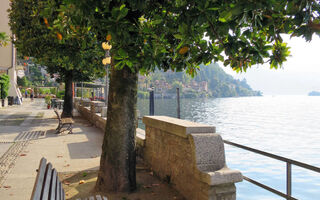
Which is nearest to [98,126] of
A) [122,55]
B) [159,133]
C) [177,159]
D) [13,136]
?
[13,136]

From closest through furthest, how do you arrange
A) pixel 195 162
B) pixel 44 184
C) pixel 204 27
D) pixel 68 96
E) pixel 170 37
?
pixel 44 184, pixel 204 27, pixel 195 162, pixel 170 37, pixel 68 96

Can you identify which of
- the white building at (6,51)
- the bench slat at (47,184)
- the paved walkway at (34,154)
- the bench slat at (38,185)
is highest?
the white building at (6,51)

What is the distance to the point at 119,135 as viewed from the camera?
451 centimetres

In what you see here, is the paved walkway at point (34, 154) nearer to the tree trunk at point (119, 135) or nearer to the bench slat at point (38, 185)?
the tree trunk at point (119, 135)

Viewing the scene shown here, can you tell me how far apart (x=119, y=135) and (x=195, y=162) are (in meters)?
1.41

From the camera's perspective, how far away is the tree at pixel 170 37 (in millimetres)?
2309

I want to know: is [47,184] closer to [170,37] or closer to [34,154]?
[170,37]

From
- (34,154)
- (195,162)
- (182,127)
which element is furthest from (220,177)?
(34,154)

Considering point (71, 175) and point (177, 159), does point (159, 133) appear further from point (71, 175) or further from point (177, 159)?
point (71, 175)

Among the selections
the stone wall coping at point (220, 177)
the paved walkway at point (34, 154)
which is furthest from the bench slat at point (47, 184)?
the paved walkway at point (34, 154)

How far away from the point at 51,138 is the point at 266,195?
34.7 feet

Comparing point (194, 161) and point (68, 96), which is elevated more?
point (68, 96)

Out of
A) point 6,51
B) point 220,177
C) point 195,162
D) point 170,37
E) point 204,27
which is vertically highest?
point 6,51

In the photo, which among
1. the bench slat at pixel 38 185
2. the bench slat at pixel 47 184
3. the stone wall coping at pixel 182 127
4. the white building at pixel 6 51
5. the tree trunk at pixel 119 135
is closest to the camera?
the bench slat at pixel 38 185
